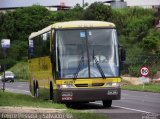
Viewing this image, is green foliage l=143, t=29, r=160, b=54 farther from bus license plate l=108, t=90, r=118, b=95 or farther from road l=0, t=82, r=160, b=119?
bus license plate l=108, t=90, r=118, b=95

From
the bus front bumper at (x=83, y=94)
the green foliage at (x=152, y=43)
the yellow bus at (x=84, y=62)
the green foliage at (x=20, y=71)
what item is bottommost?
the green foliage at (x=20, y=71)

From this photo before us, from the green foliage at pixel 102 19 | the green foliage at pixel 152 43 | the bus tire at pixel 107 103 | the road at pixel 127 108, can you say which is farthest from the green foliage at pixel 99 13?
the bus tire at pixel 107 103

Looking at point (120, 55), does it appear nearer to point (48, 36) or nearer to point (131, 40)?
point (48, 36)

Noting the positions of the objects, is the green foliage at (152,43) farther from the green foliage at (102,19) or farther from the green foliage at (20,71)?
the green foliage at (20,71)

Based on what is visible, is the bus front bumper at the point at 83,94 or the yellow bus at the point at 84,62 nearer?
the bus front bumper at the point at 83,94

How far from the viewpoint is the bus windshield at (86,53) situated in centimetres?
2255

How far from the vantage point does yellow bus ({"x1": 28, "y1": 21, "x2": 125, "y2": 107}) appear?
2242 cm

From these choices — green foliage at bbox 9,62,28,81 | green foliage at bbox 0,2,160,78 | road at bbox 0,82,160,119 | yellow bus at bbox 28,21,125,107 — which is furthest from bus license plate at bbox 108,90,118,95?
green foliage at bbox 9,62,28,81

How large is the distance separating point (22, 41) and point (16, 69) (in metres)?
7.65

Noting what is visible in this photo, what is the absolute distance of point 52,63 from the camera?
2292 cm

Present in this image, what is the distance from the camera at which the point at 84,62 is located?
22.6 metres

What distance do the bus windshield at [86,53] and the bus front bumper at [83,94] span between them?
532 mm

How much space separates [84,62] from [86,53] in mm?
378

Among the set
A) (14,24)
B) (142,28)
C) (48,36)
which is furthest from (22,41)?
(48,36)
